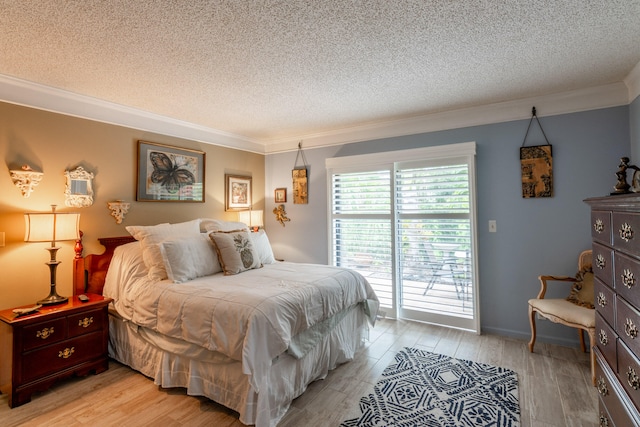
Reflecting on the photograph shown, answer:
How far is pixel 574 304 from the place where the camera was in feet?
8.70

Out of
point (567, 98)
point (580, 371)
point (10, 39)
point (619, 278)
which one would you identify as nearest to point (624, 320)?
point (619, 278)

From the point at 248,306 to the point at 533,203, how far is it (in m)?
2.94

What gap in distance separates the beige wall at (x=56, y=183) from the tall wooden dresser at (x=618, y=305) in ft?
12.4

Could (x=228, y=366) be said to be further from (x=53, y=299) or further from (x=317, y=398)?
(x=53, y=299)

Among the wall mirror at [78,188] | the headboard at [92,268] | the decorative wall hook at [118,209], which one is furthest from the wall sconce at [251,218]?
the wall mirror at [78,188]

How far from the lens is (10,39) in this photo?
1930 mm

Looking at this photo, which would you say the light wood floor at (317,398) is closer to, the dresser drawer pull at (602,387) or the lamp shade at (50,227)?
the dresser drawer pull at (602,387)

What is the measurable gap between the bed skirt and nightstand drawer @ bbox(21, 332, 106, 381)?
0.68ft

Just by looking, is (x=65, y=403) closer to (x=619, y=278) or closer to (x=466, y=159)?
(x=619, y=278)

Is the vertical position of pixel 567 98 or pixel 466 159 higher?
pixel 567 98

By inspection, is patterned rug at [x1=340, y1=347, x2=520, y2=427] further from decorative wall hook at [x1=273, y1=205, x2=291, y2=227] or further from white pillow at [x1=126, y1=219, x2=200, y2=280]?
decorative wall hook at [x1=273, y1=205, x2=291, y2=227]

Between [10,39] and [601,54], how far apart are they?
4037mm

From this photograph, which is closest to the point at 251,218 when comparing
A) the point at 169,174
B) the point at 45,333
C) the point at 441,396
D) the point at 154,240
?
the point at 169,174

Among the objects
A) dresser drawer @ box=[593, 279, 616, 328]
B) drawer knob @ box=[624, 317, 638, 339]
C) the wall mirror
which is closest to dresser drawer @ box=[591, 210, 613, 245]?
dresser drawer @ box=[593, 279, 616, 328]
